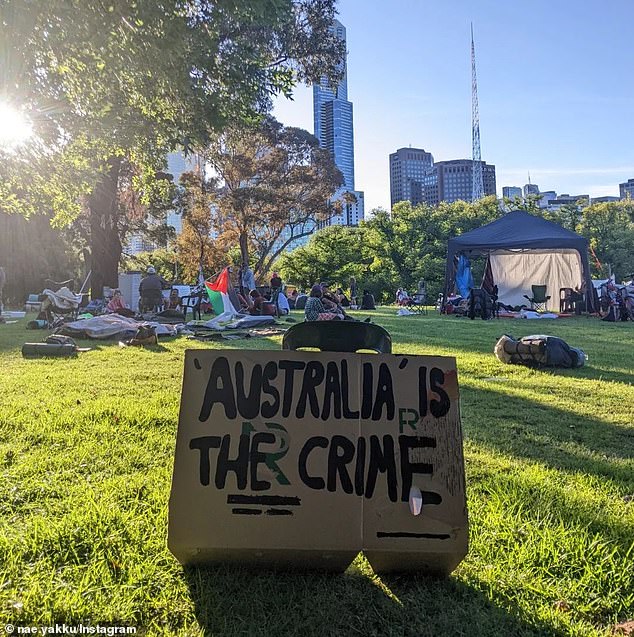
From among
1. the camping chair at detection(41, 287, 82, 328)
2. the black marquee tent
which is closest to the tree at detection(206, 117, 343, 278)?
the black marquee tent

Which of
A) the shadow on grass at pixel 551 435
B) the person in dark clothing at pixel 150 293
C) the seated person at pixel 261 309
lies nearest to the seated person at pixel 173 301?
the person in dark clothing at pixel 150 293

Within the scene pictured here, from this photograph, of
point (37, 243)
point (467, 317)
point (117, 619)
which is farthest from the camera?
point (37, 243)

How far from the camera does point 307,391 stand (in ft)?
6.79

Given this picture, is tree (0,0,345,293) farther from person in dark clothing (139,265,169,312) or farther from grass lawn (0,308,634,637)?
person in dark clothing (139,265,169,312)

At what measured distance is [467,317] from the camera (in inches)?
675

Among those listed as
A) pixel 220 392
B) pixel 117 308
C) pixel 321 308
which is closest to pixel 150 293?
pixel 117 308

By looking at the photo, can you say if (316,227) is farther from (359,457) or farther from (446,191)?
(446,191)

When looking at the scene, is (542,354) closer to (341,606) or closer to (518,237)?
(341,606)

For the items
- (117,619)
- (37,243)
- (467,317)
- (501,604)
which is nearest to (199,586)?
(117,619)

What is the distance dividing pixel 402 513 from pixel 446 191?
84.2 meters

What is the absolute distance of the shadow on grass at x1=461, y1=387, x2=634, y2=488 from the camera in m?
3.28

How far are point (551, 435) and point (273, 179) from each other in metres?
31.6

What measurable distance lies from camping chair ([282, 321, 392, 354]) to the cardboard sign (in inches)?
57.7

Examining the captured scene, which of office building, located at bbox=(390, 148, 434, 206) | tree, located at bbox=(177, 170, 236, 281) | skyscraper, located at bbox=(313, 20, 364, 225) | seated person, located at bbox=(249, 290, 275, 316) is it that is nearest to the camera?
seated person, located at bbox=(249, 290, 275, 316)
